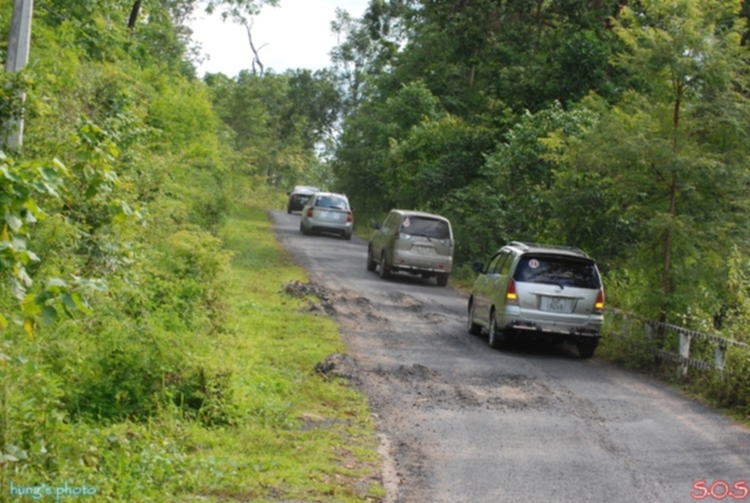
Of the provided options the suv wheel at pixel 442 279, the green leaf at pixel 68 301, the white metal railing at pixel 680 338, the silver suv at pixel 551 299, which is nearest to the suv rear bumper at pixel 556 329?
the silver suv at pixel 551 299

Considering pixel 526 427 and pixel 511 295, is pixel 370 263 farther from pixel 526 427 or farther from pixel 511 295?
pixel 526 427

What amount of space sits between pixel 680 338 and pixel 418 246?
12.1 meters

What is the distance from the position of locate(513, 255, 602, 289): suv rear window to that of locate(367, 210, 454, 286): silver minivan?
33.4ft

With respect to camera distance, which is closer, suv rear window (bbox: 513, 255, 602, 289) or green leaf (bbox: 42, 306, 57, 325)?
green leaf (bbox: 42, 306, 57, 325)

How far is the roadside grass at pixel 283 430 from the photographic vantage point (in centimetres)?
745

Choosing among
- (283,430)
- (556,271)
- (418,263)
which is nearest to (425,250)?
(418,263)

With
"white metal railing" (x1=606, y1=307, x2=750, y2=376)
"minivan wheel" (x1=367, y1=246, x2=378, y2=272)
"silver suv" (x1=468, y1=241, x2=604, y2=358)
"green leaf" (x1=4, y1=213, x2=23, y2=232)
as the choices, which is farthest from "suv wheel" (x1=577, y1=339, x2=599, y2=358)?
"minivan wheel" (x1=367, y1=246, x2=378, y2=272)

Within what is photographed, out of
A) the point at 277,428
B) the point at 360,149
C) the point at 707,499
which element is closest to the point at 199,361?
the point at 277,428

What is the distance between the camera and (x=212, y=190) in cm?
2600

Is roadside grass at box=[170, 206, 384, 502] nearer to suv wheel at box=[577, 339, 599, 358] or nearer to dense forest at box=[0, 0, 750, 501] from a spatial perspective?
dense forest at box=[0, 0, 750, 501]

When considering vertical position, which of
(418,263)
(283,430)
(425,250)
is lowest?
(283,430)

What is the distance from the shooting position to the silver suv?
49.9ft

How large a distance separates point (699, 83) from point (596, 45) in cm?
1396

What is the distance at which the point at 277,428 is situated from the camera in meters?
9.29
